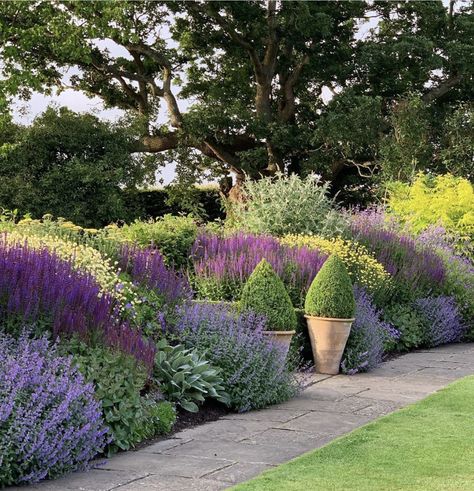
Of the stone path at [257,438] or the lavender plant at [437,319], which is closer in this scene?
the stone path at [257,438]

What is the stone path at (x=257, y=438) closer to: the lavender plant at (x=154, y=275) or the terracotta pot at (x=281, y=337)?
the terracotta pot at (x=281, y=337)

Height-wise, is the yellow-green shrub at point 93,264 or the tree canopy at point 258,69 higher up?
the tree canopy at point 258,69

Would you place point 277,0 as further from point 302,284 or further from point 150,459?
point 150,459

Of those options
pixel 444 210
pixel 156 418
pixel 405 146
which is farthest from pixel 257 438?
pixel 405 146

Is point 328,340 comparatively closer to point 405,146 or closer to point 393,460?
point 393,460

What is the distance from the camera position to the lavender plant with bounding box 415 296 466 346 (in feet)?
35.7

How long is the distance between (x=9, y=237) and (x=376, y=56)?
18485 mm

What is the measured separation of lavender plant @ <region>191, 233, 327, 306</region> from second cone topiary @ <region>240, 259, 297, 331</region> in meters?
1.31

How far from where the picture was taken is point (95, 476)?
4.48 metres

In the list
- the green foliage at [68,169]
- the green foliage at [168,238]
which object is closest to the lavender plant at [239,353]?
the green foliage at [168,238]

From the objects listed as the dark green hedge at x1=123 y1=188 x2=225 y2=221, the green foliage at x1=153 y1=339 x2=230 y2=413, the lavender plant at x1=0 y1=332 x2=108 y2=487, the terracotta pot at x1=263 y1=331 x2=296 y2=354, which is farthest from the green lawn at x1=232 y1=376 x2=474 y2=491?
the dark green hedge at x1=123 y1=188 x2=225 y2=221

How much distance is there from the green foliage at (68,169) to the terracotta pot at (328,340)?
45.7 ft

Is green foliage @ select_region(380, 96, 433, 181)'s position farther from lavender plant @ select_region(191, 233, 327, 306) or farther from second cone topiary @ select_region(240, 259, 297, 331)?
second cone topiary @ select_region(240, 259, 297, 331)

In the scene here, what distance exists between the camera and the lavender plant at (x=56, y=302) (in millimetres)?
5211
